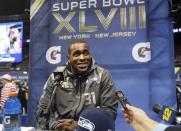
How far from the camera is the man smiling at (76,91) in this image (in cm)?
206

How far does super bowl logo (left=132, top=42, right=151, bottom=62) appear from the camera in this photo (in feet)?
11.9

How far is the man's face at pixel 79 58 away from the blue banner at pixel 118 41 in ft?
5.19

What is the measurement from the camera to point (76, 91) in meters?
2.11

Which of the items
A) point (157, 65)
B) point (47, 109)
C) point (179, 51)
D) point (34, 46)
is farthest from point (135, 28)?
point (179, 51)

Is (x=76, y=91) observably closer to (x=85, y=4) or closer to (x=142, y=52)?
(x=142, y=52)

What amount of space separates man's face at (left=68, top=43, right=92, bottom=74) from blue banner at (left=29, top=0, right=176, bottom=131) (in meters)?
1.58

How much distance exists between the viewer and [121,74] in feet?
12.1

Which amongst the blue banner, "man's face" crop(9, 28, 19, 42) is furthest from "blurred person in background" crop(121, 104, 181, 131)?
"man's face" crop(9, 28, 19, 42)

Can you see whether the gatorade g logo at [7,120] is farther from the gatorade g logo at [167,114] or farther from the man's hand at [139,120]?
the gatorade g logo at [167,114]

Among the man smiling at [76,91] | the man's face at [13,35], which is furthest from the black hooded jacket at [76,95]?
the man's face at [13,35]

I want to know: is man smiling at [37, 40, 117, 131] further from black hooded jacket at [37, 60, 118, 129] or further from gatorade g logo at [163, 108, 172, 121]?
gatorade g logo at [163, 108, 172, 121]

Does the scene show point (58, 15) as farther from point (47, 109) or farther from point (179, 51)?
point (179, 51)

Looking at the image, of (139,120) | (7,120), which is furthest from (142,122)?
(7,120)

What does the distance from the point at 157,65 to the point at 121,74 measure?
0.37m
